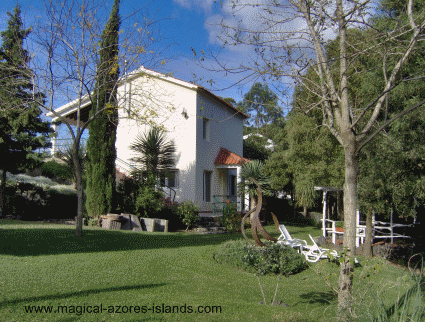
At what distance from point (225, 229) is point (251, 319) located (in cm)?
1191

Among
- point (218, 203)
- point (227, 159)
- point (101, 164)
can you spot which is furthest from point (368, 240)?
point (227, 159)

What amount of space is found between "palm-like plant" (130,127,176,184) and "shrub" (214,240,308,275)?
7513 millimetres

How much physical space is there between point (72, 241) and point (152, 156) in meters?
7.39

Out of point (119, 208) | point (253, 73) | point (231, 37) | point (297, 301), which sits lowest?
point (297, 301)

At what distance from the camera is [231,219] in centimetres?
1684

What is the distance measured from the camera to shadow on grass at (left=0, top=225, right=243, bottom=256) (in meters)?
8.59

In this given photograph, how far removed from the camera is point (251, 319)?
5.16 metres

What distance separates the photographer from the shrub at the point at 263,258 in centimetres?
902

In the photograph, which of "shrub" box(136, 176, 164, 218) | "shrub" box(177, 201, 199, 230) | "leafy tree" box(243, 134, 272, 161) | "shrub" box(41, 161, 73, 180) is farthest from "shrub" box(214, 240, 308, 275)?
"leafy tree" box(243, 134, 272, 161)

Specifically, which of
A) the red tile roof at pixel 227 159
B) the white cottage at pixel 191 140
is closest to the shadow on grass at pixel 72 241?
the white cottage at pixel 191 140

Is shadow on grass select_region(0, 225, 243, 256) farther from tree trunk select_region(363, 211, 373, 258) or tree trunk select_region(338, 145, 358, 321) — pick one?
tree trunk select_region(338, 145, 358, 321)

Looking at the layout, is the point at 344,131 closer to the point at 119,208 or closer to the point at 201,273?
the point at 201,273

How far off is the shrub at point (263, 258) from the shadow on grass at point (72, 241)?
6.62 ft

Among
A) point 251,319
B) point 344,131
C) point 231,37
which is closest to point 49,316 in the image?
point 251,319
